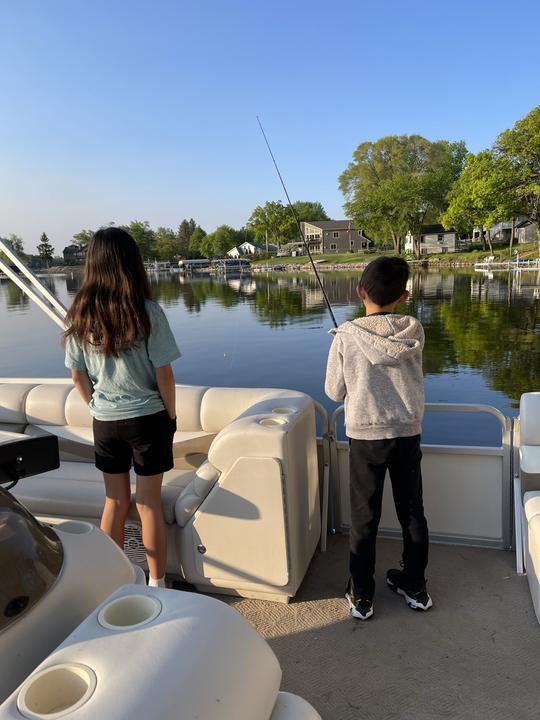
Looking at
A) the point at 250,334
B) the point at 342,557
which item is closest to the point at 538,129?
the point at 250,334

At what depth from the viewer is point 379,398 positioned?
6.91 ft

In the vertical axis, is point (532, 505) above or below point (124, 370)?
below

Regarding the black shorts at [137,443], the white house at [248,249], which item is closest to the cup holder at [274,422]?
the black shorts at [137,443]

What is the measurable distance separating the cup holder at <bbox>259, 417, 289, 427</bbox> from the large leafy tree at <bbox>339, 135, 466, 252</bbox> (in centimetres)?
6212

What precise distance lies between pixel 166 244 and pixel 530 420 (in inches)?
5099

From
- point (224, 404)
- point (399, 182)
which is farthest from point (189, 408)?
point (399, 182)

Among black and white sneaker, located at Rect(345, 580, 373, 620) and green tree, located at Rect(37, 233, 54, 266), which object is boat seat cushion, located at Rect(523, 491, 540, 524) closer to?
black and white sneaker, located at Rect(345, 580, 373, 620)

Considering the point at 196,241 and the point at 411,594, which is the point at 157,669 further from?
the point at 196,241

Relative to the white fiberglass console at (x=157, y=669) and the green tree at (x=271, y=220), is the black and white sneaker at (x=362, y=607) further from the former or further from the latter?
the green tree at (x=271, y=220)

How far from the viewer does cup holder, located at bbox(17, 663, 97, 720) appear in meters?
0.89

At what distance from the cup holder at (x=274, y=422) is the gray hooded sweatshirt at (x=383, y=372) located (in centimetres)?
37

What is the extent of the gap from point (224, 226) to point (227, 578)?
11814 centimetres

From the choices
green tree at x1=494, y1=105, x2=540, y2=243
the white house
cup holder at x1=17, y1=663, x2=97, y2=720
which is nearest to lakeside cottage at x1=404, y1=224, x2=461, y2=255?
green tree at x1=494, y1=105, x2=540, y2=243

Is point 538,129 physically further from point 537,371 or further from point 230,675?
point 230,675
